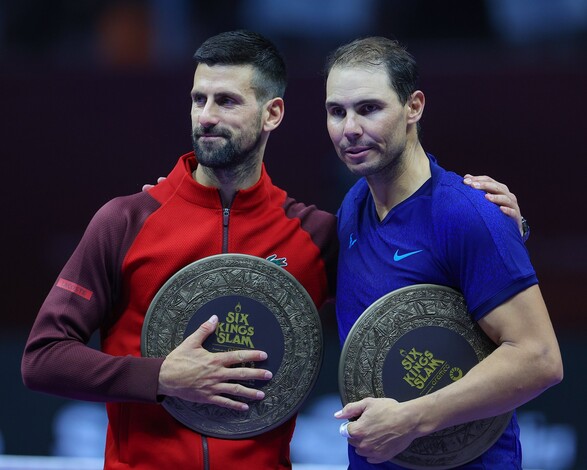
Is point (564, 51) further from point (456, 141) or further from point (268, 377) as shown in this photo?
point (268, 377)

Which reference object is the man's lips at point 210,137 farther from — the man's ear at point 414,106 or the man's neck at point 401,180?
the man's ear at point 414,106

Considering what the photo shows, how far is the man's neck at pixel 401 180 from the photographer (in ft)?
11.5

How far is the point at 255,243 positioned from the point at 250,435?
0.61 meters

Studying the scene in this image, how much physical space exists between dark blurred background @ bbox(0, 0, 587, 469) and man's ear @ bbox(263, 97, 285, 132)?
4.03 metres

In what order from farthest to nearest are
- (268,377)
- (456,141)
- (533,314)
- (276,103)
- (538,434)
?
(456,141), (538,434), (276,103), (268,377), (533,314)

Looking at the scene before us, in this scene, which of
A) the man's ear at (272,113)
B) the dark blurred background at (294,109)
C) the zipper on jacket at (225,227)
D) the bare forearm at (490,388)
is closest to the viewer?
the bare forearm at (490,388)

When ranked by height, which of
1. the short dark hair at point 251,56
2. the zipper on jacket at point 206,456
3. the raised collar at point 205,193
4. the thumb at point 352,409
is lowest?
the zipper on jacket at point 206,456

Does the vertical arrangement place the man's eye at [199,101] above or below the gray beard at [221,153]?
above

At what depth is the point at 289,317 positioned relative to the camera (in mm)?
3463

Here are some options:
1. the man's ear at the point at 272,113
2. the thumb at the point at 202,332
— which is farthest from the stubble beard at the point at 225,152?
the thumb at the point at 202,332

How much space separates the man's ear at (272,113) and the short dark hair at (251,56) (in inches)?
0.8

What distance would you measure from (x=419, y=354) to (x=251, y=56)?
111 cm

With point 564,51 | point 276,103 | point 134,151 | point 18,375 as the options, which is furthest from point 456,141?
point 276,103

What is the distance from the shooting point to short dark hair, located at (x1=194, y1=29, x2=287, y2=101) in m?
3.55
